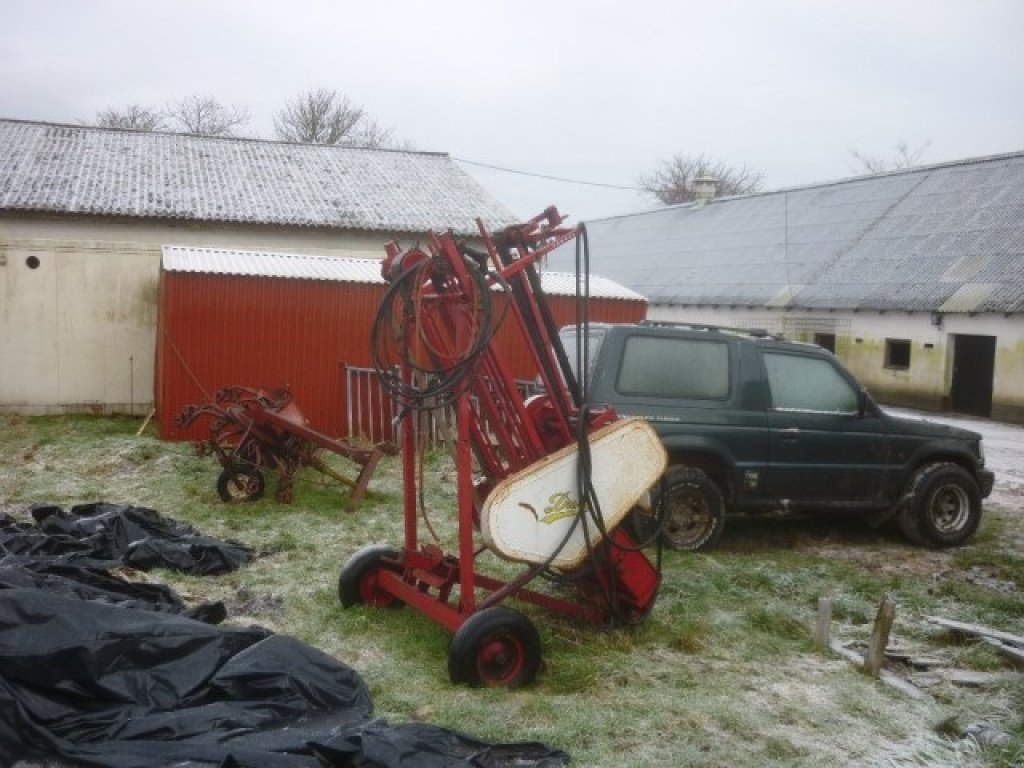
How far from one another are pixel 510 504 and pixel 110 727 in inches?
89.8

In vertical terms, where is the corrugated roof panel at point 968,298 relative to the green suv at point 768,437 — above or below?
above

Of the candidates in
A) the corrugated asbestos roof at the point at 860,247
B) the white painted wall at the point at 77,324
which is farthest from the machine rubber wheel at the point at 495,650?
the corrugated asbestos roof at the point at 860,247

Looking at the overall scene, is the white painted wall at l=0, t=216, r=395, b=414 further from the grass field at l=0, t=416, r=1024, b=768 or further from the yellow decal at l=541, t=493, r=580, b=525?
the yellow decal at l=541, t=493, r=580, b=525

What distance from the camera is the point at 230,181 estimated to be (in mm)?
Answer: 19562

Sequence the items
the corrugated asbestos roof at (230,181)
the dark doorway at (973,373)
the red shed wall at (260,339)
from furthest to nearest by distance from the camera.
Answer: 1. the dark doorway at (973,373)
2. the corrugated asbestos roof at (230,181)
3. the red shed wall at (260,339)

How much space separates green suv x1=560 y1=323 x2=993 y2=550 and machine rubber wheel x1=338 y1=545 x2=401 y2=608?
2.39m

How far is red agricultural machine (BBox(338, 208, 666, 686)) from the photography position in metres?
5.23

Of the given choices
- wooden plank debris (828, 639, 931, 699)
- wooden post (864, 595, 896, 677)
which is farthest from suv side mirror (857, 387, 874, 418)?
wooden post (864, 595, 896, 677)

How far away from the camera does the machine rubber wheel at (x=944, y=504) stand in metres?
8.80

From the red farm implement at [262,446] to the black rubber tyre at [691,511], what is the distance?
3152 mm

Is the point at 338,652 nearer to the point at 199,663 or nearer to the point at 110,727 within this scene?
the point at 199,663

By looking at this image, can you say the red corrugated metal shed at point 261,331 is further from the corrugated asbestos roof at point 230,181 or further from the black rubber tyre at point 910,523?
the black rubber tyre at point 910,523

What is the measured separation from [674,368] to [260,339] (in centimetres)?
706

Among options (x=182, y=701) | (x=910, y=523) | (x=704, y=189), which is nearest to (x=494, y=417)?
(x=182, y=701)
